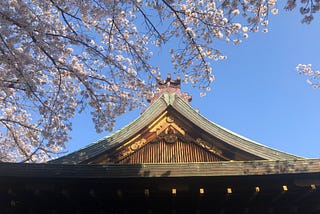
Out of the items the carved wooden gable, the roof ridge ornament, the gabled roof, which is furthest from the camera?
the roof ridge ornament

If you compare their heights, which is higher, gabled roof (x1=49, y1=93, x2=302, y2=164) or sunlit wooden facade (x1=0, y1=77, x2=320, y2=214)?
gabled roof (x1=49, y1=93, x2=302, y2=164)

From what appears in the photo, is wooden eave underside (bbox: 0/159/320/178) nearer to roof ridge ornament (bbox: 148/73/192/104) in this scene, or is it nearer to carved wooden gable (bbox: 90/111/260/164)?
carved wooden gable (bbox: 90/111/260/164)

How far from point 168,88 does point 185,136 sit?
1883 mm

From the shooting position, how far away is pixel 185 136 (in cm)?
673

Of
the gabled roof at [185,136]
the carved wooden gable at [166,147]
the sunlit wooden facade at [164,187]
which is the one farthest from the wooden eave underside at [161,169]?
the carved wooden gable at [166,147]

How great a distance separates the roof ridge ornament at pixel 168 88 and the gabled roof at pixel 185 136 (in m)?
0.89

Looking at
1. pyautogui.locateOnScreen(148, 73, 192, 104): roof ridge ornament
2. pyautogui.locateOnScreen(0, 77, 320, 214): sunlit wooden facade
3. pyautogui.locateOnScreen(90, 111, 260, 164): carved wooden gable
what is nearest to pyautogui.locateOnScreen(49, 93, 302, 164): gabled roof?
pyautogui.locateOnScreen(90, 111, 260, 164): carved wooden gable

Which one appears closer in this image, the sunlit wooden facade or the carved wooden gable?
the sunlit wooden facade

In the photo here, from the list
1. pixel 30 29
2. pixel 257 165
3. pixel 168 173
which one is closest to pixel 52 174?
pixel 168 173

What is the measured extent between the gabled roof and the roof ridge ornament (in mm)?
892

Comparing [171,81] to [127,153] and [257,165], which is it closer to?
[127,153]

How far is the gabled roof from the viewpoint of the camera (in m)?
6.14

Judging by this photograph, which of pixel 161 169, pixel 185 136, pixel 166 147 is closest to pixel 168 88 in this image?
pixel 185 136

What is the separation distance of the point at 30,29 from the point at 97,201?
3.01 m
